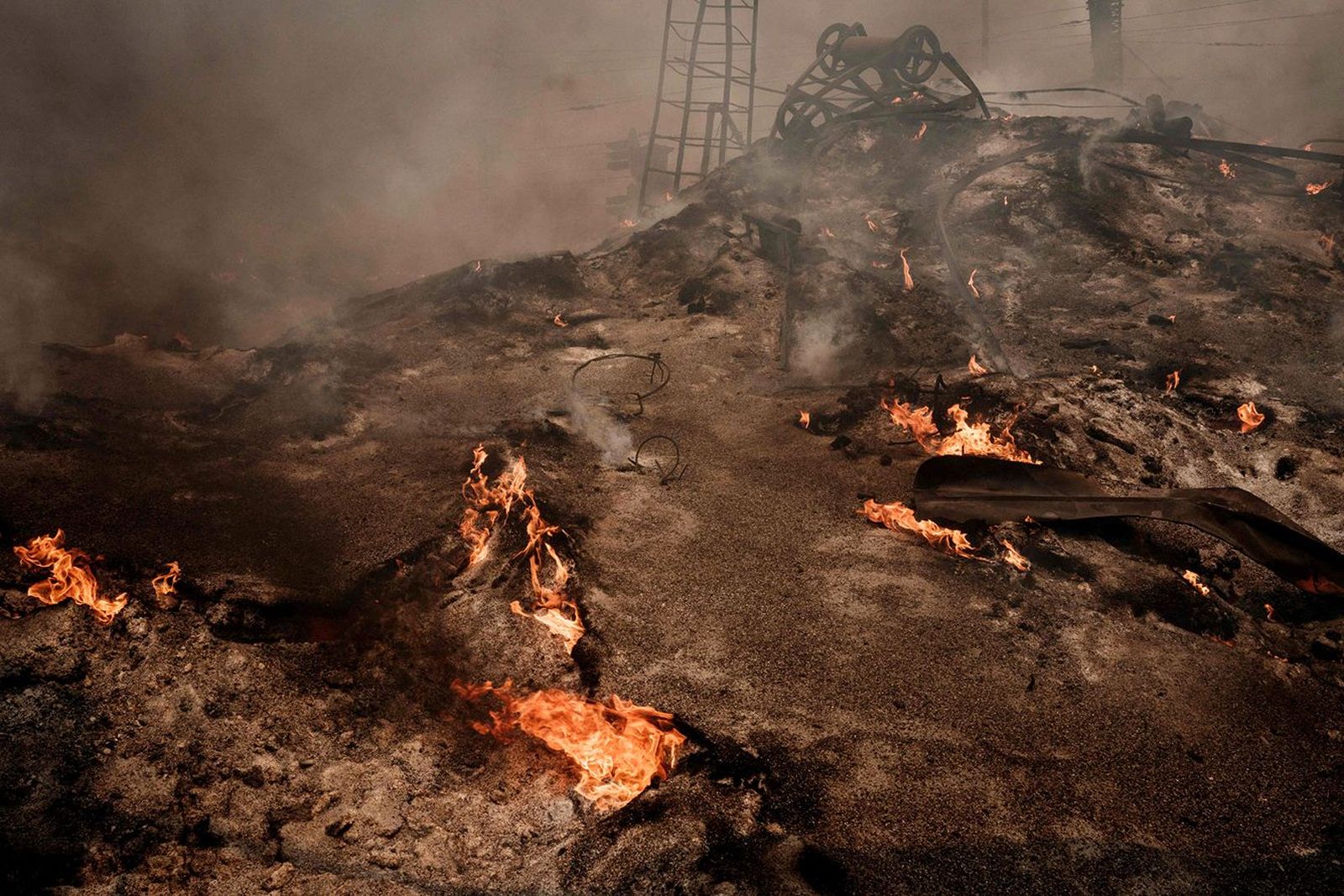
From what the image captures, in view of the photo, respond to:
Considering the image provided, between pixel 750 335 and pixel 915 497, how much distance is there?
5.94 meters

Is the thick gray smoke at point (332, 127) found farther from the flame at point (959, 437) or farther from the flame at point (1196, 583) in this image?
the flame at point (1196, 583)

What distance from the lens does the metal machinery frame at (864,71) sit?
18250mm

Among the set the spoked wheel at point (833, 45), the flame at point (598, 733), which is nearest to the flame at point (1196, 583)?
the flame at point (598, 733)

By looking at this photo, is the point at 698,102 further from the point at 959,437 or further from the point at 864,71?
the point at 959,437

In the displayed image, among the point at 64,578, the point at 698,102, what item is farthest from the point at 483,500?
the point at 698,102

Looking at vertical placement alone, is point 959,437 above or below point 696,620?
above

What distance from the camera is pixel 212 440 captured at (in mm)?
9031

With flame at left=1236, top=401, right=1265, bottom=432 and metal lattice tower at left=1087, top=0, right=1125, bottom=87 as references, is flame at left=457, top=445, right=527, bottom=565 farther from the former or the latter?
metal lattice tower at left=1087, top=0, right=1125, bottom=87

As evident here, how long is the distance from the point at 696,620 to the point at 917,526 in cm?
280

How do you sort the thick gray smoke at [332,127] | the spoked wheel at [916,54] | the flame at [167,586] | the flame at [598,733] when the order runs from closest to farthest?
1. the flame at [598,733]
2. the flame at [167,586]
3. the thick gray smoke at [332,127]
4. the spoked wheel at [916,54]

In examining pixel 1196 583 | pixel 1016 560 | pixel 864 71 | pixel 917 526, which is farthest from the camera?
pixel 864 71

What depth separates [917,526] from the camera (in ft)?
24.6

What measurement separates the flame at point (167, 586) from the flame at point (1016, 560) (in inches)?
306

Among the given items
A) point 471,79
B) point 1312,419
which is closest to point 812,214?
point 1312,419
